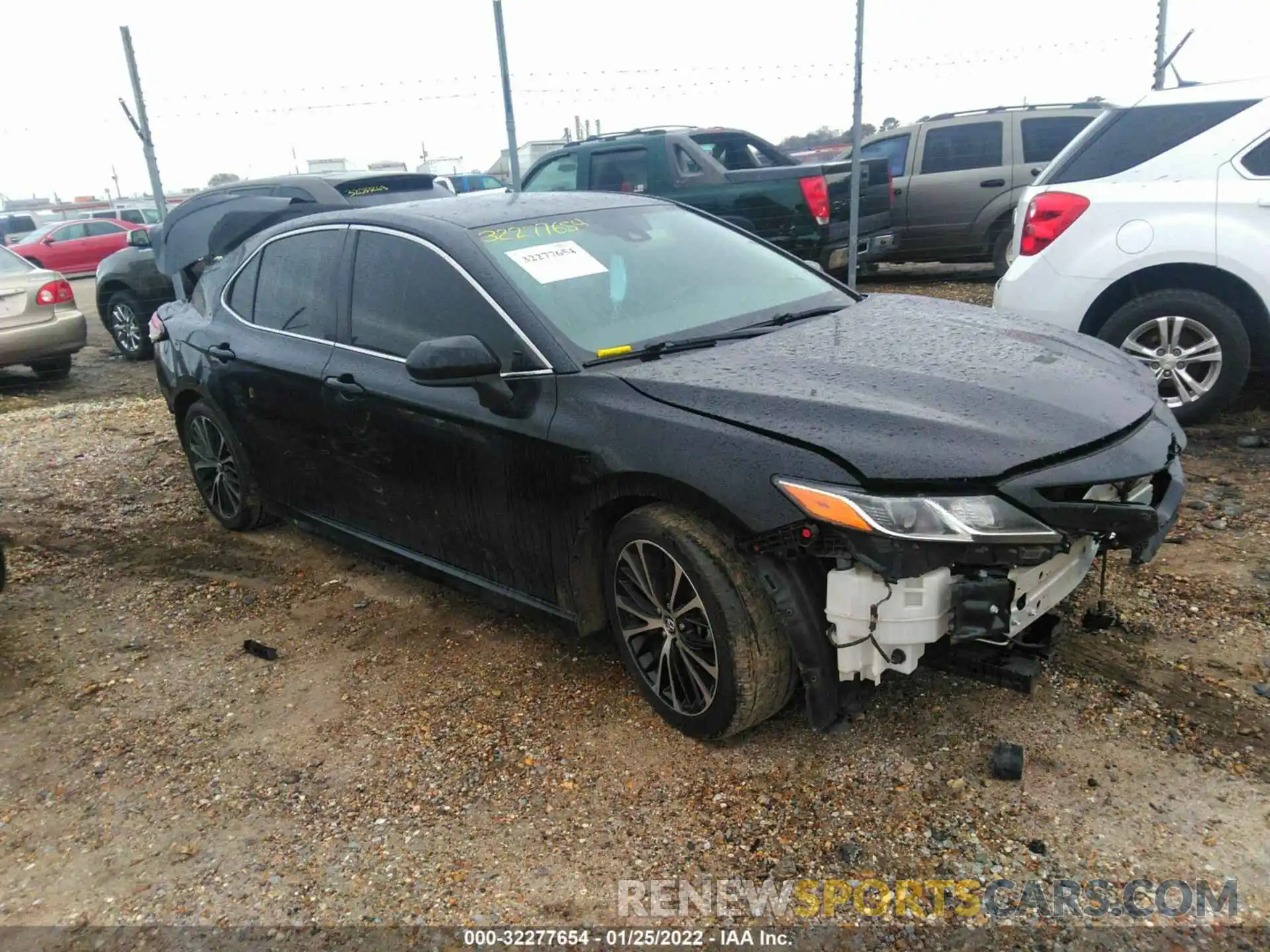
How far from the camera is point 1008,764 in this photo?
8.85 feet

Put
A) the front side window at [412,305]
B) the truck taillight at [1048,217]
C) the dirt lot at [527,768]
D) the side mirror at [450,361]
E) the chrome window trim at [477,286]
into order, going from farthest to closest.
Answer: the truck taillight at [1048,217] < the front side window at [412,305] < the chrome window trim at [477,286] < the side mirror at [450,361] < the dirt lot at [527,768]

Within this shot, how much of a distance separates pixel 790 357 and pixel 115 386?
8954mm

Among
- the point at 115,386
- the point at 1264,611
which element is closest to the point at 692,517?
the point at 1264,611

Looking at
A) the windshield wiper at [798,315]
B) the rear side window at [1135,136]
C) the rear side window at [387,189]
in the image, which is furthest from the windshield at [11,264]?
the rear side window at [1135,136]

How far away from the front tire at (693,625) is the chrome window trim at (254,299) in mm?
1765

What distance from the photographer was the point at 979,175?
1031cm

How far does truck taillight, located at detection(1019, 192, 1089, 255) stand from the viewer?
5254 millimetres

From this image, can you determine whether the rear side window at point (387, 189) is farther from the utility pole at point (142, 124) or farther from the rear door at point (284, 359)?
the rear door at point (284, 359)

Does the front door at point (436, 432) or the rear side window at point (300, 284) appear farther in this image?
the rear side window at point (300, 284)

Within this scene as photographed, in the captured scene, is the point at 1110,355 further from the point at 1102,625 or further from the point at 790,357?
the point at 790,357

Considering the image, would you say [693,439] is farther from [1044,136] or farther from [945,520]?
[1044,136]

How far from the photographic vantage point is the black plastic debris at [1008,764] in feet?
8.82

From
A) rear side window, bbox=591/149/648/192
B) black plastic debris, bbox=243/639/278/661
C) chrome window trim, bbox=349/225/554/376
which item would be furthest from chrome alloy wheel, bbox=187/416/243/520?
rear side window, bbox=591/149/648/192

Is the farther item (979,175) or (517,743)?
(979,175)
